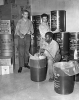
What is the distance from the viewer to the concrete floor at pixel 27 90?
1.99 m

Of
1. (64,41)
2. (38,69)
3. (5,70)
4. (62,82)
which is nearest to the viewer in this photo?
(62,82)

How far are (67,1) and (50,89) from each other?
2.06 m

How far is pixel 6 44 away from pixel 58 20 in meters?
1.30

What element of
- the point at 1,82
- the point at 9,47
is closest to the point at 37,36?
the point at 9,47

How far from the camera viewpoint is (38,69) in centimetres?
252

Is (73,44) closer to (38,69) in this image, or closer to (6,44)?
(38,69)

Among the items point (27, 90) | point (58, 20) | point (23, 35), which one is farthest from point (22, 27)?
point (27, 90)

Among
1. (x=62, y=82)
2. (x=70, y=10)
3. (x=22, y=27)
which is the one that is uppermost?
(x=70, y=10)

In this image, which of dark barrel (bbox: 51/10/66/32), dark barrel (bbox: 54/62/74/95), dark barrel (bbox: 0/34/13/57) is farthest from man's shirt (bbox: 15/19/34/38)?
dark barrel (bbox: 54/62/74/95)

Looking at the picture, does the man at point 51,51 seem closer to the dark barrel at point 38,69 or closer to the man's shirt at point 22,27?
the dark barrel at point 38,69

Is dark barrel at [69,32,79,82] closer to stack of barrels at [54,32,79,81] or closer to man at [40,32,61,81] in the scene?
stack of barrels at [54,32,79,81]

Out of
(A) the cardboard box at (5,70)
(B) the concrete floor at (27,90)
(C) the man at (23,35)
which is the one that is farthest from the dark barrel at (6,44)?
(B) the concrete floor at (27,90)

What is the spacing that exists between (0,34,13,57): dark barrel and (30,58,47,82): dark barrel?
1332 mm

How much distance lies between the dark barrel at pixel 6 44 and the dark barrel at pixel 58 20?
1.04 meters
